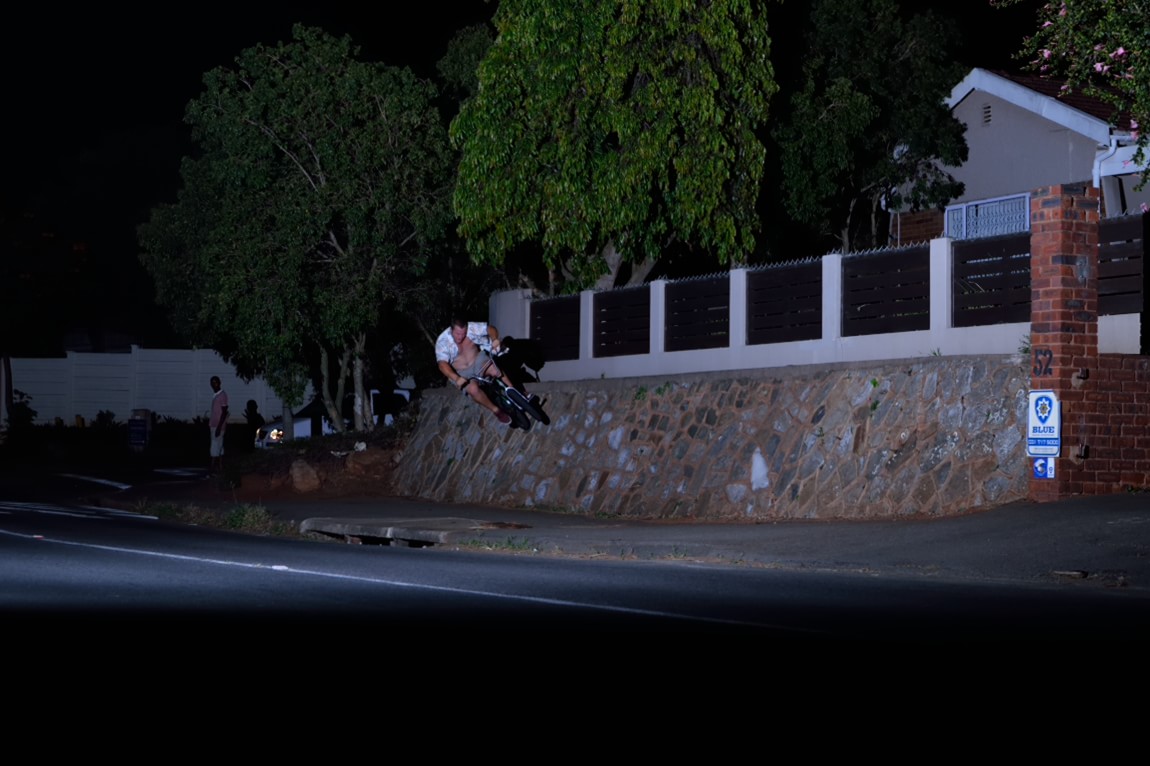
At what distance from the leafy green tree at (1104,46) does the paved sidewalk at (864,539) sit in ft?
14.0

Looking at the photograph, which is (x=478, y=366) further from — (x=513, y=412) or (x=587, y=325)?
(x=587, y=325)

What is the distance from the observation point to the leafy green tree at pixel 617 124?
22438 millimetres

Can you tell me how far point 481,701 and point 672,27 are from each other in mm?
16600

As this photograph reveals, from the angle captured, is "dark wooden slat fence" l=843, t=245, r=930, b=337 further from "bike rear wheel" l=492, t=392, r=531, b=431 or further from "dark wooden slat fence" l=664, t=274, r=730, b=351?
"bike rear wheel" l=492, t=392, r=531, b=431

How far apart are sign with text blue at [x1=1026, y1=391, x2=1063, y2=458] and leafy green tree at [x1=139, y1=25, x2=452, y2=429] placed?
13631 millimetres

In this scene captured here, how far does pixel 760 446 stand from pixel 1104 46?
19.7 ft

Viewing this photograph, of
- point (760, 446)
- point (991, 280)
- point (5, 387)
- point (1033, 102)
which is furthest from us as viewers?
point (5, 387)

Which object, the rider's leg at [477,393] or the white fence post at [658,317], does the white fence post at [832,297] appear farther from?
the rider's leg at [477,393]

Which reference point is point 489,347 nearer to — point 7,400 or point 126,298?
point 7,400

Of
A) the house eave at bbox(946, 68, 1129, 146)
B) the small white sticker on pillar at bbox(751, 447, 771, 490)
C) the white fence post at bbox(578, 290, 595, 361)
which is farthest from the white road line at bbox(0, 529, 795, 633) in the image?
the house eave at bbox(946, 68, 1129, 146)

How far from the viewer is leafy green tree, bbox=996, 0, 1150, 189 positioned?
16891mm

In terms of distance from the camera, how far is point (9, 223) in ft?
191

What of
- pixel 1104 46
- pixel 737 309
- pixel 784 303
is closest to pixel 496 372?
pixel 737 309

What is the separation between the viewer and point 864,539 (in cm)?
1557
